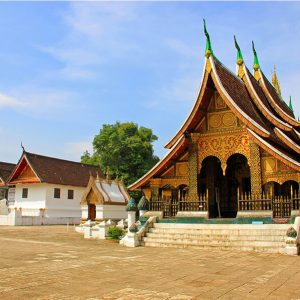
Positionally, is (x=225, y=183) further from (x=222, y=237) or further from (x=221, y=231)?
(x=222, y=237)

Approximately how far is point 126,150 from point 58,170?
8162 mm

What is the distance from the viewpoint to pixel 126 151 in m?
41.9

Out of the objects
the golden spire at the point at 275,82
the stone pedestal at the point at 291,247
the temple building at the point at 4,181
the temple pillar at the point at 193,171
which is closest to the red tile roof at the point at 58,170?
the temple building at the point at 4,181

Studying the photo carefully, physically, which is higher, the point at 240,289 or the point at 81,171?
the point at 81,171

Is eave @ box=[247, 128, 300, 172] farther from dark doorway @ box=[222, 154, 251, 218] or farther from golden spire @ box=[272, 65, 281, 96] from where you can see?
golden spire @ box=[272, 65, 281, 96]

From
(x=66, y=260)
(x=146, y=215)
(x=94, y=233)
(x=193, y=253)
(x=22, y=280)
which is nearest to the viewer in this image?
(x=22, y=280)

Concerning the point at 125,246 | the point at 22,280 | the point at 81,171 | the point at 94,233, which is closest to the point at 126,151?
the point at 81,171

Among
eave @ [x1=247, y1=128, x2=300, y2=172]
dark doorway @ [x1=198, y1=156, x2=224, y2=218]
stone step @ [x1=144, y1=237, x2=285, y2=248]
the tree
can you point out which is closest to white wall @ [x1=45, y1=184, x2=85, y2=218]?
the tree

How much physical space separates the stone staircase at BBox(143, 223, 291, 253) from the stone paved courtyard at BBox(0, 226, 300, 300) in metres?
1.16

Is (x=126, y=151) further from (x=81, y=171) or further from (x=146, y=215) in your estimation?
(x=146, y=215)

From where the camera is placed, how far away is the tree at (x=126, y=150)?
136 ft

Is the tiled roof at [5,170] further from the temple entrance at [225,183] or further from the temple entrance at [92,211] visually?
the temple entrance at [225,183]

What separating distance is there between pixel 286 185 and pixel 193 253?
7185 mm

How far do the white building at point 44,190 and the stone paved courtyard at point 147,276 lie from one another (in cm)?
2257
